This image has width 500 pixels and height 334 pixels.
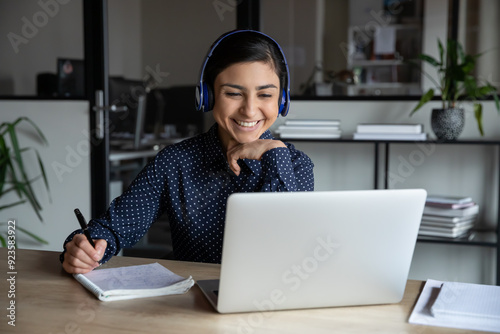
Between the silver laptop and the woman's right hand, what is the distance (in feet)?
1.14

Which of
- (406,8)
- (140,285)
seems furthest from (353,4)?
(140,285)

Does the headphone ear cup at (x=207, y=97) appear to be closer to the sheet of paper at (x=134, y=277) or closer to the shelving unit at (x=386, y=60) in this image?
the sheet of paper at (x=134, y=277)

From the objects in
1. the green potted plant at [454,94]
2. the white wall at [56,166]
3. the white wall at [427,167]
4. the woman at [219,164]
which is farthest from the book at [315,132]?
the white wall at [56,166]

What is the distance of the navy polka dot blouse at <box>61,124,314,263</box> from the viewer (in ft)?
5.25

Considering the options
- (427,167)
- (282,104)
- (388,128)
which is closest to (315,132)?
(388,128)

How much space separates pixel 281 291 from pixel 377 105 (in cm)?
217

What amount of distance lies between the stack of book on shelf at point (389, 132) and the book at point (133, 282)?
68.5 inches

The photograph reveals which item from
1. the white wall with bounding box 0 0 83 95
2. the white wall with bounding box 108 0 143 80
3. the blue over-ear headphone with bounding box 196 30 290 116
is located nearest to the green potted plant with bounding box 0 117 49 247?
the white wall with bounding box 0 0 83 95

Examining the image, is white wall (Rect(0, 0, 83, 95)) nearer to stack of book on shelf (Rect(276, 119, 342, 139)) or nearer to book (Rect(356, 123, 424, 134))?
stack of book on shelf (Rect(276, 119, 342, 139))

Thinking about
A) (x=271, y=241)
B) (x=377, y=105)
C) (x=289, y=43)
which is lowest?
(x=271, y=241)

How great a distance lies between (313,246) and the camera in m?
0.98

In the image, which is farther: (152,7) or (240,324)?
(152,7)

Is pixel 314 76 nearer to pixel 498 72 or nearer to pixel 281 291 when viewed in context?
pixel 498 72

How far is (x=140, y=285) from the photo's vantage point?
1.17 meters
